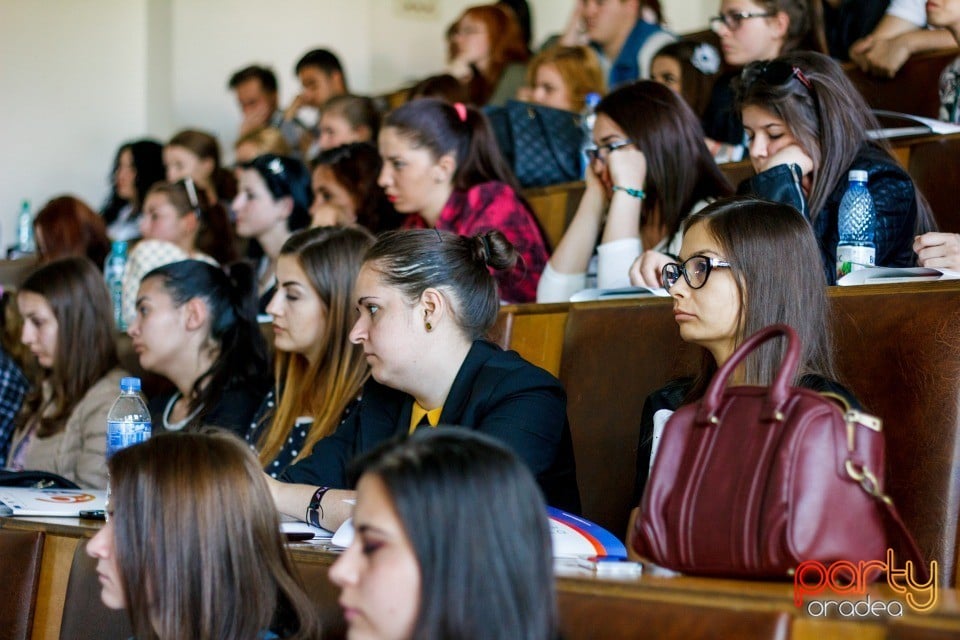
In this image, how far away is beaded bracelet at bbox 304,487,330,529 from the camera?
2.18 m

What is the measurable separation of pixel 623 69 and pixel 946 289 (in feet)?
9.63

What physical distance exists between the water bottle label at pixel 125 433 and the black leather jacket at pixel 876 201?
1.38m

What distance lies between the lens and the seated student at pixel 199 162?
5.50 meters

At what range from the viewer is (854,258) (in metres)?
2.30

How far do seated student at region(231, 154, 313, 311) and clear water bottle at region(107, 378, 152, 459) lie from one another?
4.95ft

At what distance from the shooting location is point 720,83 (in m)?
3.80

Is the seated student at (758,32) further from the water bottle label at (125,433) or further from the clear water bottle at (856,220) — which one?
the water bottle label at (125,433)

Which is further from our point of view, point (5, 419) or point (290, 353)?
point (5, 419)

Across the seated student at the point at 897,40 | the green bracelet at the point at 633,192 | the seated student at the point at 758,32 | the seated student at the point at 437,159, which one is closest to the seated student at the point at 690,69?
the seated student at the point at 758,32

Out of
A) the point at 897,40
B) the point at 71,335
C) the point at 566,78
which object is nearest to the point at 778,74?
the point at 897,40

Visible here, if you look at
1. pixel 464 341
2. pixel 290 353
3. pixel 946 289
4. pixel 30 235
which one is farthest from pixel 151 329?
pixel 30 235

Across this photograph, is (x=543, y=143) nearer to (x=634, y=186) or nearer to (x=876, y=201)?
(x=634, y=186)

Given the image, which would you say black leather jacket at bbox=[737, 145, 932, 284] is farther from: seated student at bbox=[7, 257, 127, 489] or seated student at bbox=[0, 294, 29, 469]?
seated student at bbox=[0, 294, 29, 469]

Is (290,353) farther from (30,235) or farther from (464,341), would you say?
(30,235)
